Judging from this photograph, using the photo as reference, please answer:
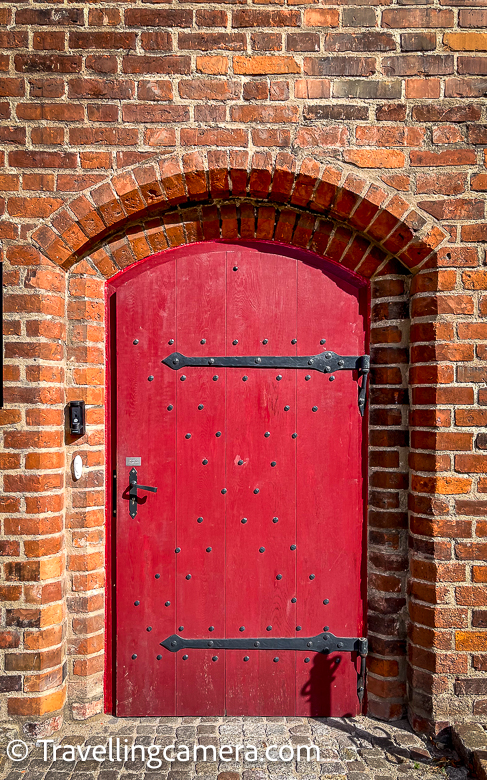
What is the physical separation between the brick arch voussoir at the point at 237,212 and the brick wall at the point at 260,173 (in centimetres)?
1

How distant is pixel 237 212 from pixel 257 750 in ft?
8.09

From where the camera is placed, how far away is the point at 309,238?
2.51 m

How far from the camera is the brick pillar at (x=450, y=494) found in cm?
232

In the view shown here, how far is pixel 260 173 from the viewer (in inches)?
91.6

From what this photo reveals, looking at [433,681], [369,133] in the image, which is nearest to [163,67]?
[369,133]

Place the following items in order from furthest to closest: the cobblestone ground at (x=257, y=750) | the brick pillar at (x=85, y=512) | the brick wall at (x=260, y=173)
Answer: the brick pillar at (x=85, y=512) → the brick wall at (x=260, y=173) → the cobblestone ground at (x=257, y=750)

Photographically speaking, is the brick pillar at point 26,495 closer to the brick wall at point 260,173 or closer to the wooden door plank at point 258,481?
the brick wall at point 260,173

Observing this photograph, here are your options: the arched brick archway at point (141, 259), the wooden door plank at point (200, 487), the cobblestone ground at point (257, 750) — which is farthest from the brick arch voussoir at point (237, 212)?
the cobblestone ground at point (257, 750)

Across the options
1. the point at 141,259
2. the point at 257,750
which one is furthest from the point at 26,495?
the point at 257,750

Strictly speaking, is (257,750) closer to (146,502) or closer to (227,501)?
(227,501)

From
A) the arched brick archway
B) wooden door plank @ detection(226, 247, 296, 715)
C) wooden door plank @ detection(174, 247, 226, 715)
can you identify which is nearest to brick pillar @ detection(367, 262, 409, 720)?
the arched brick archway

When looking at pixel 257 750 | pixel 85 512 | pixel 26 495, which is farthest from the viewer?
pixel 85 512

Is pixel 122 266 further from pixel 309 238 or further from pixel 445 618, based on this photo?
pixel 445 618

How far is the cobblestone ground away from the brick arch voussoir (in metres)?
2.17
